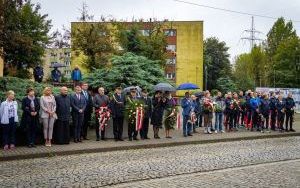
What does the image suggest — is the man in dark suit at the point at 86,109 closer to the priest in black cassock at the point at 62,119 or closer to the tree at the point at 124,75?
the priest in black cassock at the point at 62,119

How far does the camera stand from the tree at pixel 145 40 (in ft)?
119

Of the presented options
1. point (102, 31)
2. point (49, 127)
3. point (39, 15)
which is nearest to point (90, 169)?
point (49, 127)

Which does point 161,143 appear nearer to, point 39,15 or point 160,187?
point 160,187

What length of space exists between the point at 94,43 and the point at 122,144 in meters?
24.2

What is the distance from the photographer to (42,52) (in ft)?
149

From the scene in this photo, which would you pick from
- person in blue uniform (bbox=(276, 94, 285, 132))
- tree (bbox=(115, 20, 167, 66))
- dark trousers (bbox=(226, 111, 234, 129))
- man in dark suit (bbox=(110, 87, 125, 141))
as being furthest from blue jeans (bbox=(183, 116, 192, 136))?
tree (bbox=(115, 20, 167, 66))

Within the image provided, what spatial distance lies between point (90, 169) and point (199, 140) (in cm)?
781

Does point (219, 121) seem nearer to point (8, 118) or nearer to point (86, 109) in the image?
point (86, 109)

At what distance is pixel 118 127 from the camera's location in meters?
19.3

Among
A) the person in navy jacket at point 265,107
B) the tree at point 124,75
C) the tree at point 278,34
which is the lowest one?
the person in navy jacket at point 265,107

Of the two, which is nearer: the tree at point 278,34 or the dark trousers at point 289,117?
the dark trousers at point 289,117

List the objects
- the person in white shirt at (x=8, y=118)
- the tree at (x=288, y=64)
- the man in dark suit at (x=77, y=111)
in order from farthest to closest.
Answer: the tree at (x=288, y=64), the man in dark suit at (x=77, y=111), the person in white shirt at (x=8, y=118)

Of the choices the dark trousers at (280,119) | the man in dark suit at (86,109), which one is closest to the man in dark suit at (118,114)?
the man in dark suit at (86,109)

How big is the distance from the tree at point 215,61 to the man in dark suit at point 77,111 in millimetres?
62253
